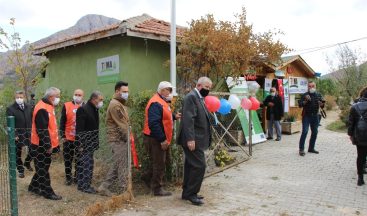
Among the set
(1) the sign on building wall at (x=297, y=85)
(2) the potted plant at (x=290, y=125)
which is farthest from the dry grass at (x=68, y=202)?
(1) the sign on building wall at (x=297, y=85)

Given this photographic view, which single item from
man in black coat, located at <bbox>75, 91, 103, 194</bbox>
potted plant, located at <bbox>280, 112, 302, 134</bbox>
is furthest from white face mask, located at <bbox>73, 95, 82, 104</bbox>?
potted plant, located at <bbox>280, 112, 302, 134</bbox>

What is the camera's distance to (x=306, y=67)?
55.7ft

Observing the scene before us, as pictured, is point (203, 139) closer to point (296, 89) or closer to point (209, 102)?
point (209, 102)

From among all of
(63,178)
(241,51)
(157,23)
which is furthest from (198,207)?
(157,23)

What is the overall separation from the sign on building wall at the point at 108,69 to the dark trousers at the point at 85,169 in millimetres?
4078

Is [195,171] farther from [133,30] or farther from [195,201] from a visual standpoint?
[133,30]

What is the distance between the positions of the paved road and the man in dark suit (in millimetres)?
246

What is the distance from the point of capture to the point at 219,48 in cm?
838

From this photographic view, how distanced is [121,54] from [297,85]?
951 centimetres

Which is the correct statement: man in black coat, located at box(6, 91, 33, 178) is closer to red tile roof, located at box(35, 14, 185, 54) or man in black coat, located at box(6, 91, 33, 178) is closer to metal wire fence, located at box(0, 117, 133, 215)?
metal wire fence, located at box(0, 117, 133, 215)

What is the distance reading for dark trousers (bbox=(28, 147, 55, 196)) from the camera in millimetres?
5414

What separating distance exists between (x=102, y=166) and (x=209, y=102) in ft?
7.83

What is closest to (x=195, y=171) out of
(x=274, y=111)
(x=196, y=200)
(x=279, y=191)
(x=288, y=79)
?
(x=196, y=200)

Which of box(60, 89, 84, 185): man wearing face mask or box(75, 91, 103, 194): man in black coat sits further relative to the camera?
box(60, 89, 84, 185): man wearing face mask
